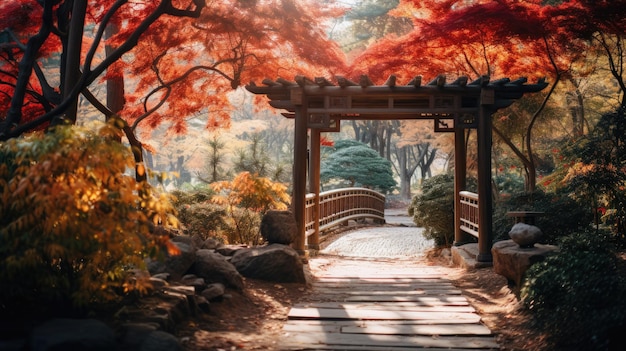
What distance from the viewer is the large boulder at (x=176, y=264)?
5.69m

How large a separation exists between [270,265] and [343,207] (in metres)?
9.56

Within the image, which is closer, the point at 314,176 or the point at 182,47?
the point at 182,47

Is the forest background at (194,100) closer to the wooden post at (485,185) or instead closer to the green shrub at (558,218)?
the green shrub at (558,218)

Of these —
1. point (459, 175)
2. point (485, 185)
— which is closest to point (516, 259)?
point (485, 185)

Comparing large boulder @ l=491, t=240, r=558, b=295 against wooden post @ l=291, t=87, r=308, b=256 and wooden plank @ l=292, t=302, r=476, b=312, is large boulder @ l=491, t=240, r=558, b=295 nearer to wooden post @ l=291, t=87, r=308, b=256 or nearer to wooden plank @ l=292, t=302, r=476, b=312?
wooden plank @ l=292, t=302, r=476, b=312

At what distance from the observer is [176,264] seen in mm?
5781

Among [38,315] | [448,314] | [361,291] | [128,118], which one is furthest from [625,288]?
[128,118]

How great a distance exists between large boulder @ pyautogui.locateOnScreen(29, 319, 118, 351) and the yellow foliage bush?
24cm

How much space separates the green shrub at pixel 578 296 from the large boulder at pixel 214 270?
10.1 ft

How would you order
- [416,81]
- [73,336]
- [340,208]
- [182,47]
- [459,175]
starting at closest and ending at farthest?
[73,336] < [416,81] < [182,47] < [459,175] < [340,208]

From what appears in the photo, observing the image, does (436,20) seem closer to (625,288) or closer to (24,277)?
(625,288)

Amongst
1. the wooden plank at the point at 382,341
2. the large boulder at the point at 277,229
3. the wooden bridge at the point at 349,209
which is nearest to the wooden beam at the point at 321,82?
→ the large boulder at the point at 277,229

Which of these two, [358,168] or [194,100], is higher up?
[194,100]

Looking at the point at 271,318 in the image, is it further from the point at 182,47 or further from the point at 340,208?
the point at 340,208
